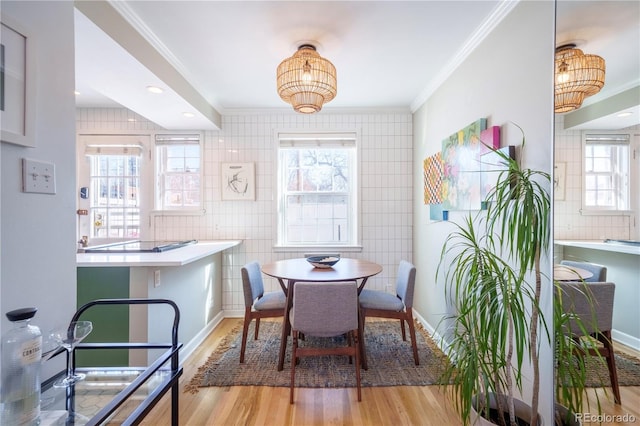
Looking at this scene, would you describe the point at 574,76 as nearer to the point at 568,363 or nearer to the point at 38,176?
the point at 568,363

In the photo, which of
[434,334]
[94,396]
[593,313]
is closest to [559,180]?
→ [593,313]

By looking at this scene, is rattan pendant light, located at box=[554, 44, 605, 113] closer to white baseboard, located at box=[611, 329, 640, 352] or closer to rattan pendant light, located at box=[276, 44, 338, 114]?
white baseboard, located at box=[611, 329, 640, 352]

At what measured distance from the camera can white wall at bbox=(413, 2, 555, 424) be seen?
1.31m

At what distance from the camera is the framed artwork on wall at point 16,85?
3.03ft

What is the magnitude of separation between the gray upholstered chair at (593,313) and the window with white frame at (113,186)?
386 centimetres

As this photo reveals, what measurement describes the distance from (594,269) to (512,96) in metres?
1.02

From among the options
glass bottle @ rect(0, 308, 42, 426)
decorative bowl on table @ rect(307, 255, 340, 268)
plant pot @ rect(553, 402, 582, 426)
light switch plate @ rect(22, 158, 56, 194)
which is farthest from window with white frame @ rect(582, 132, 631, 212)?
light switch plate @ rect(22, 158, 56, 194)

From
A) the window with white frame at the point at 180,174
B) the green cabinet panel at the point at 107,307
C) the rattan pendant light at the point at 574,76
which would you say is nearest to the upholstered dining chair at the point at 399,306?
the rattan pendant light at the point at 574,76

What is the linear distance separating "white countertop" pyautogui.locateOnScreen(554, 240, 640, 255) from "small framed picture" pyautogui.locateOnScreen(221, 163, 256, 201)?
9.37ft

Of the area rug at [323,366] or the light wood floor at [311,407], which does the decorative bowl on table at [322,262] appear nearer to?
the area rug at [323,366]

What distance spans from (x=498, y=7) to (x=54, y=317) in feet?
9.21

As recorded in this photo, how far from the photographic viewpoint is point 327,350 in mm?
1848

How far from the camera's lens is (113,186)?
3227mm

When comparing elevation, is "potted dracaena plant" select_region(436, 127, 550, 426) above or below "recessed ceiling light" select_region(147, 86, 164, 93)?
below
